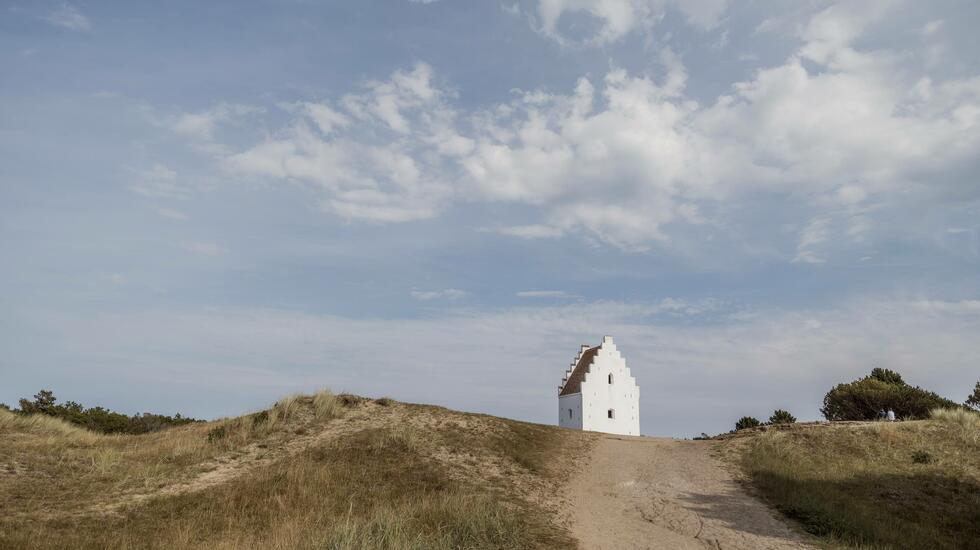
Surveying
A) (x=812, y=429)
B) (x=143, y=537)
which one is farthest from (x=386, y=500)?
(x=812, y=429)

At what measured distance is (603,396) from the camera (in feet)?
166

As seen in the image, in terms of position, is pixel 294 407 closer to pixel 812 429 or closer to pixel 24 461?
pixel 24 461

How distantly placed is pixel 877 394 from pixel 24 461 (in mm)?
51601

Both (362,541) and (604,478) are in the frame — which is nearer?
(362,541)

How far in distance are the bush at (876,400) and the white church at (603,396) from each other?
50.8ft

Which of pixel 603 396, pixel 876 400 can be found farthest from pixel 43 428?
pixel 876 400

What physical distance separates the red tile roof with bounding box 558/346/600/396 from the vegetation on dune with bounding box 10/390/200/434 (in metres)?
30.7

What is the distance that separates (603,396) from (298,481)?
36.0 metres

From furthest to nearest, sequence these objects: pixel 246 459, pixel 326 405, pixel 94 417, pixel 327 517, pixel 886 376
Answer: pixel 886 376
pixel 94 417
pixel 326 405
pixel 246 459
pixel 327 517

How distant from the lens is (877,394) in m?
44.8

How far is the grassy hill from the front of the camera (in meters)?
14.1

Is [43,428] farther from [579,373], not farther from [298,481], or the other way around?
[579,373]

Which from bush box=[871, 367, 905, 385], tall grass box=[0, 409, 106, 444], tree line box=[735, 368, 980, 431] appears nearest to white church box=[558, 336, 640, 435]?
tree line box=[735, 368, 980, 431]

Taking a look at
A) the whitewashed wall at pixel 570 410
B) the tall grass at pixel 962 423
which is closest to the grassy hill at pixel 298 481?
the tall grass at pixel 962 423
